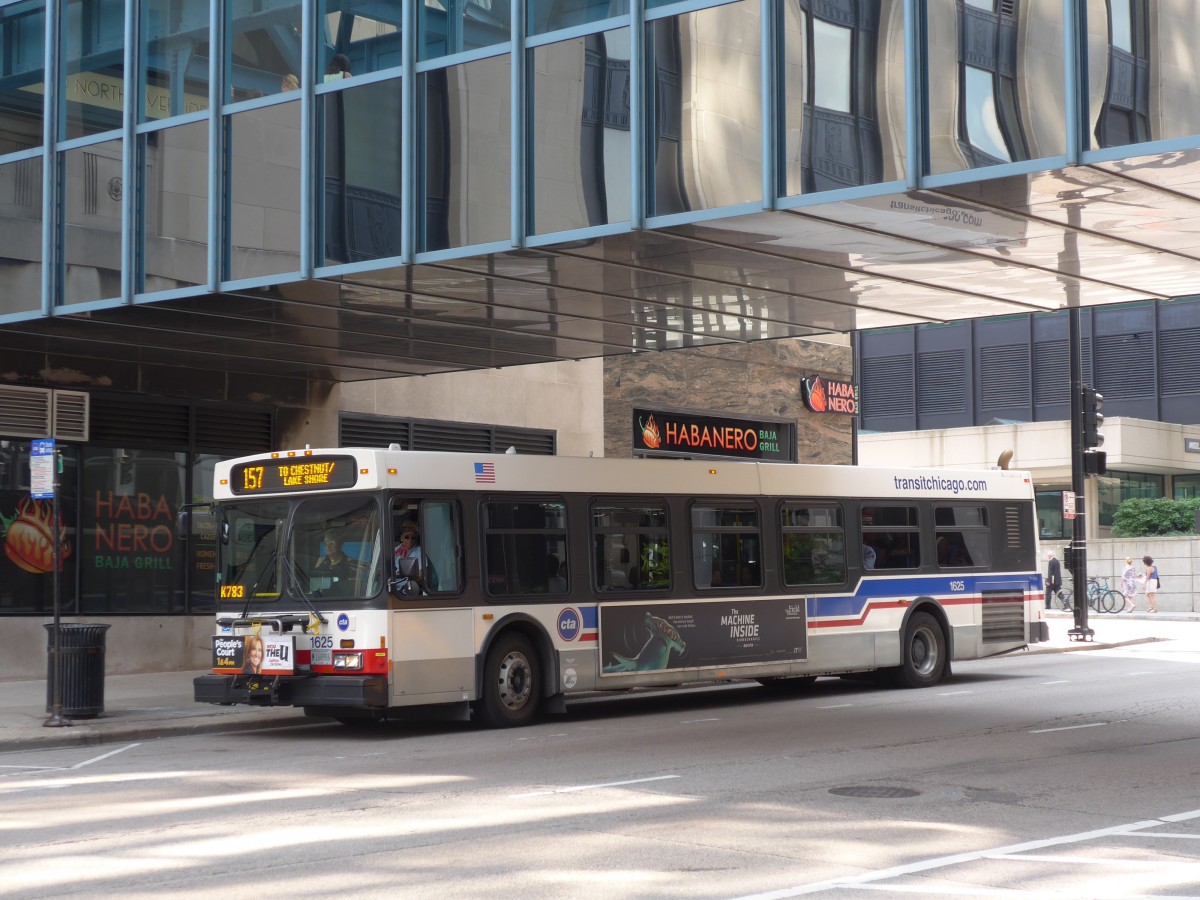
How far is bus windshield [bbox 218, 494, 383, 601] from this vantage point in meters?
15.1

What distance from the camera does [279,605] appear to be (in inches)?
603

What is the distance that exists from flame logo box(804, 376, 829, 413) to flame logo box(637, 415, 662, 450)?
448 cm

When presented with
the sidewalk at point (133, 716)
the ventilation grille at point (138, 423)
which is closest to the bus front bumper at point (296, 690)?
the sidewalk at point (133, 716)

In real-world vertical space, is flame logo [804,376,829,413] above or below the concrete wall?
above

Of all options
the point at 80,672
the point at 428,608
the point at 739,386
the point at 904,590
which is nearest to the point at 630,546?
the point at 428,608

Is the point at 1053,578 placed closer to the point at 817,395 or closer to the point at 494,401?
the point at 817,395

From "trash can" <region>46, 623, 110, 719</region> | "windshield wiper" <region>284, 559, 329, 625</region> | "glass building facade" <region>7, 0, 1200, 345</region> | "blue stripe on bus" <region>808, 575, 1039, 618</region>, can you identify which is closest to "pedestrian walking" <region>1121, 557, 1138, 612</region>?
"blue stripe on bus" <region>808, 575, 1039, 618</region>

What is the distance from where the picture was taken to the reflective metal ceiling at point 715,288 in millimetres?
13969

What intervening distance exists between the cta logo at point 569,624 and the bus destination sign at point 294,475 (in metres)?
2.87

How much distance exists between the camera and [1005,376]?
55188 millimetres

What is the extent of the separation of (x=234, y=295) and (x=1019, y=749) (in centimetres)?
956

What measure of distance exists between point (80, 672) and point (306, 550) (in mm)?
2971

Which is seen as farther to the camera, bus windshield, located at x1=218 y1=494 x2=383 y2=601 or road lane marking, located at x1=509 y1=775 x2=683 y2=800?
bus windshield, located at x1=218 y1=494 x2=383 y2=601

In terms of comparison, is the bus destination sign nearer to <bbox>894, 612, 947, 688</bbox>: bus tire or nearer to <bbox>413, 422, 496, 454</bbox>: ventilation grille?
<bbox>894, 612, 947, 688</bbox>: bus tire
